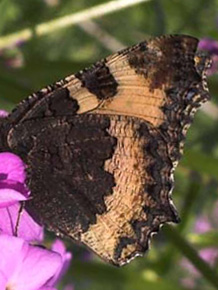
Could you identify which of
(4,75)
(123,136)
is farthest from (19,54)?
(123,136)

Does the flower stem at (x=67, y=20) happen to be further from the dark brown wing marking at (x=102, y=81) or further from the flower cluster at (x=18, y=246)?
the flower cluster at (x=18, y=246)

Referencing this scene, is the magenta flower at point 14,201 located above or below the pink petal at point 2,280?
above

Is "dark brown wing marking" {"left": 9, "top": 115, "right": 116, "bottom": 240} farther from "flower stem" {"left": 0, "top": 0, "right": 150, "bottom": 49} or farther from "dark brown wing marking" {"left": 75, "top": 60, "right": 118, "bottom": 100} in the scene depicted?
"flower stem" {"left": 0, "top": 0, "right": 150, "bottom": 49}

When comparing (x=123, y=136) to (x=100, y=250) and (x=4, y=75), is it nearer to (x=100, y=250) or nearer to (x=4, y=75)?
(x=100, y=250)

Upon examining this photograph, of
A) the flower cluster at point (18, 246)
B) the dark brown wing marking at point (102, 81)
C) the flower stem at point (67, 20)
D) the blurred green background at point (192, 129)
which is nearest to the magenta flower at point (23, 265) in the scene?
the flower cluster at point (18, 246)

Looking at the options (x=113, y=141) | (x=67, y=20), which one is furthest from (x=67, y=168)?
(x=67, y=20)

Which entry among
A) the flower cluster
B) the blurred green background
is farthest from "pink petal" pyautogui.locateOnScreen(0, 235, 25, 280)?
the blurred green background

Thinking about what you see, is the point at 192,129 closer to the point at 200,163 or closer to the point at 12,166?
the point at 200,163
